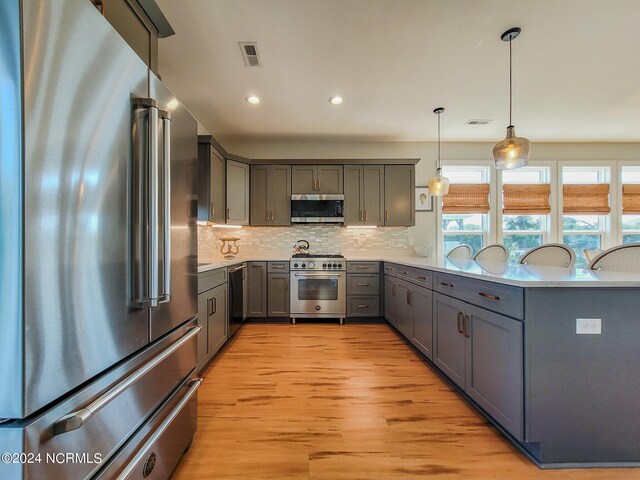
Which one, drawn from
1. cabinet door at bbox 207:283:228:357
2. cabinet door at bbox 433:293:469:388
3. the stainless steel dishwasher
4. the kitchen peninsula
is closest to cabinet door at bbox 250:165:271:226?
the stainless steel dishwasher

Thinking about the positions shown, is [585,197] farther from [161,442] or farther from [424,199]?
[161,442]

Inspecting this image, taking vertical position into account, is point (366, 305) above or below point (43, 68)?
below

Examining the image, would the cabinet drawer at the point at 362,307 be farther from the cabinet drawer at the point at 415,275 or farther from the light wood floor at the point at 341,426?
the light wood floor at the point at 341,426

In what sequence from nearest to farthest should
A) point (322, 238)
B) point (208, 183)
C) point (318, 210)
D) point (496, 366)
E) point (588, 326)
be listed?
point (588, 326)
point (496, 366)
point (208, 183)
point (318, 210)
point (322, 238)

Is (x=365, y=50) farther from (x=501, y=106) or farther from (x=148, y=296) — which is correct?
(x=148, y=296)

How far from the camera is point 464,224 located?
174 inches

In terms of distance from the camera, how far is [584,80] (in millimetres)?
2670

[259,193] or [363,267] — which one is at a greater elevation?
[259,193]

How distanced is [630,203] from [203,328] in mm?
6483

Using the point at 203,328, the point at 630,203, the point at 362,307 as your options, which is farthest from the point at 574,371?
the point at 630,203

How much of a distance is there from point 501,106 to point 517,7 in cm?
157

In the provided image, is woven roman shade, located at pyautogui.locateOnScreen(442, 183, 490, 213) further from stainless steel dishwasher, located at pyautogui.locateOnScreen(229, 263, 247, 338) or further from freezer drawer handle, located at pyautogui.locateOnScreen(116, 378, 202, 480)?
freezer drawer handle, located at pyautogui.locateOnScreen(116, 378, 202, 480)

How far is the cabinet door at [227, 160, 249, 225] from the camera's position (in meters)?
3.66

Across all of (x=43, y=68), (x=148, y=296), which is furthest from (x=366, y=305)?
(x=43, y=68)
